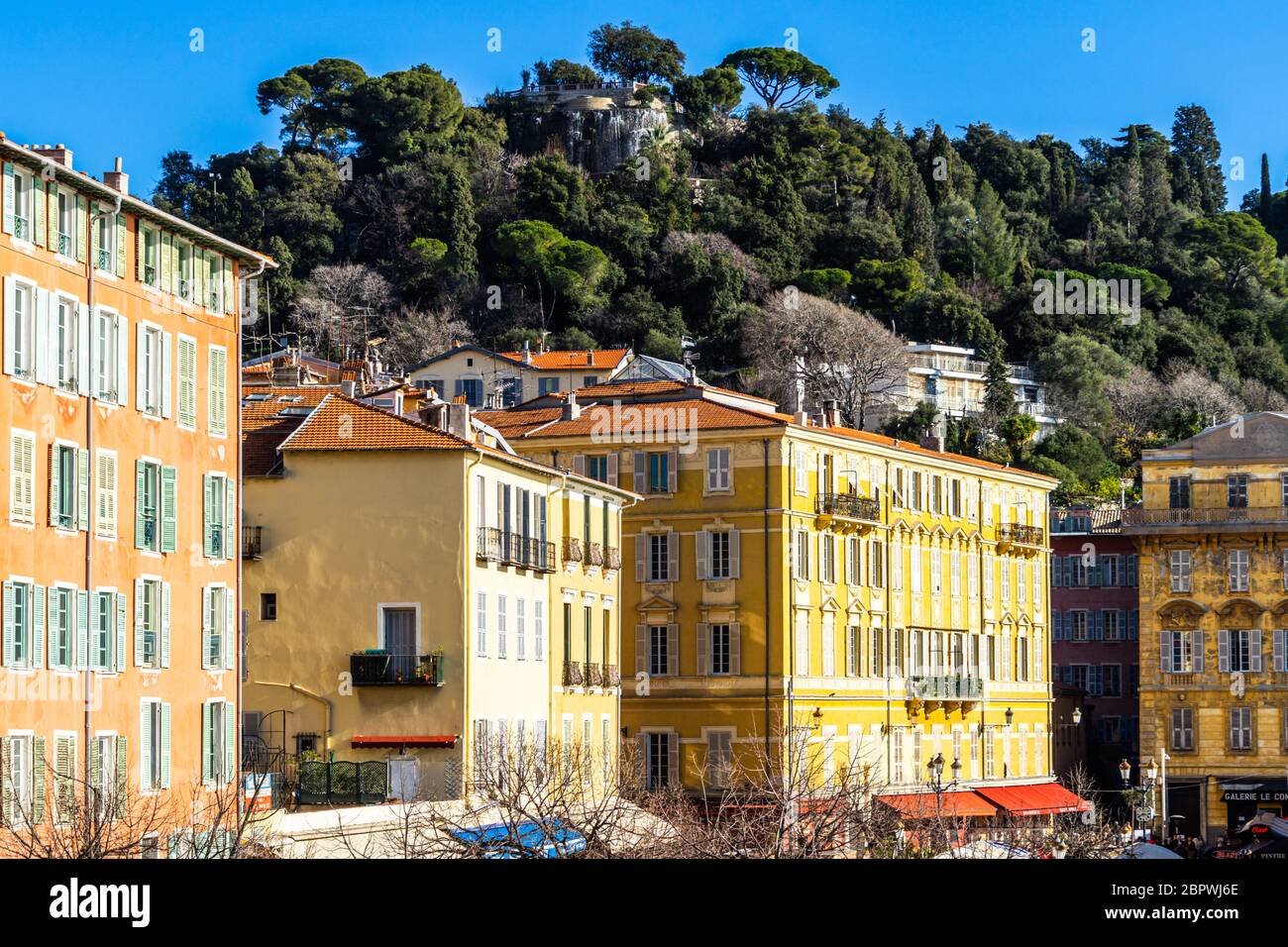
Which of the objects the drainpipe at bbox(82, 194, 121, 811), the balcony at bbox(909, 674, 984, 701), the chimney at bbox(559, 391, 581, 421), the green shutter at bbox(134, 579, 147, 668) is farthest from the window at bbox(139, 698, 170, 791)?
the balcony at bbox(909, 674, 984, 701)

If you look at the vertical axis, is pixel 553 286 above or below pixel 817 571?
above

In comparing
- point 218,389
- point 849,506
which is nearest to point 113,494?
point 218,389

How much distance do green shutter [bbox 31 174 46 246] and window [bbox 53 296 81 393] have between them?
114 cm

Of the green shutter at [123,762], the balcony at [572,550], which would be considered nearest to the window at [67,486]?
the green shutter at [123,762]

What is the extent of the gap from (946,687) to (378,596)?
33.1 meters

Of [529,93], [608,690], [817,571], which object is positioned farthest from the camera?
[529,93]

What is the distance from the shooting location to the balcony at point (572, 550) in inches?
2447

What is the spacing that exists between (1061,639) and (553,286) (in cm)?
6086

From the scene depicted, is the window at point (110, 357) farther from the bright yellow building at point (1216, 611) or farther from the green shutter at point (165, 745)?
the bright yellow building at point (1216, 611)

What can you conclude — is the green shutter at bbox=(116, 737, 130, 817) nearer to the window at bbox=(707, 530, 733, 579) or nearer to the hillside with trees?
the window at bbox=(707, 530, 733, 579)

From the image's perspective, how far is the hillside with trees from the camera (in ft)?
472

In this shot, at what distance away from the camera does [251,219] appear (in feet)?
523
